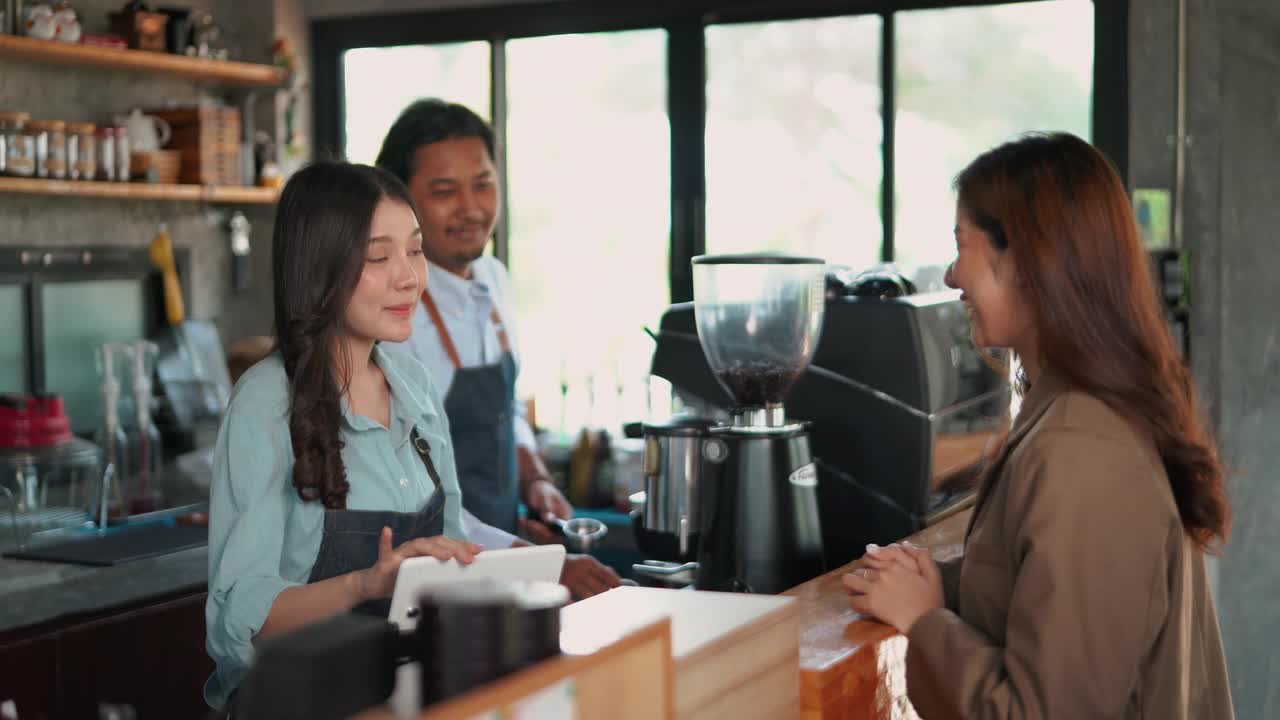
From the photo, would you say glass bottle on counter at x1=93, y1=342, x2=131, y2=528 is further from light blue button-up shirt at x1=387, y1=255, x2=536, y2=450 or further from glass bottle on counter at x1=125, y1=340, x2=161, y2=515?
light blue button-up shirt at x1=387, y1=255, x2=536, y2=450

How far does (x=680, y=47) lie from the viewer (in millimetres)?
→ 4395

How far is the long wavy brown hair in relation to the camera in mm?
1453

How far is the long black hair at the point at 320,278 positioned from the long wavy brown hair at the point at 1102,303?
82 centimetres

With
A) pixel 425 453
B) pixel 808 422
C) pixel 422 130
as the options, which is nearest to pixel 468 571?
pixel 425 453

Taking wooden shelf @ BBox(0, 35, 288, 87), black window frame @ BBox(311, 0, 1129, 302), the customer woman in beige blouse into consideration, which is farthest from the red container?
the customer woman in beige blouse

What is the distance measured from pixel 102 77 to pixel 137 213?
437 millimetres

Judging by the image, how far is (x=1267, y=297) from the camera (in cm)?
346

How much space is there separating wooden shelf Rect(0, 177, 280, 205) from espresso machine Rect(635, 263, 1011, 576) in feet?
7.14

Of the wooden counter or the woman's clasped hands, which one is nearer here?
the wooden counter

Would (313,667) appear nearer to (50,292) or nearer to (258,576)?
(258,576)

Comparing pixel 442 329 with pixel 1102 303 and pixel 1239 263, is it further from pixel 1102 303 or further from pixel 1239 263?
pixel 1239 263

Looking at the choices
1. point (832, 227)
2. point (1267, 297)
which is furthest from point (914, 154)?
point (1267, 297)

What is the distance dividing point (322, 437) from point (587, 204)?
303cm

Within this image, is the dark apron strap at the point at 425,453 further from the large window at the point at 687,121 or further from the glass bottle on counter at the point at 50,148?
the glass bottle on counter at the point at 50,148
